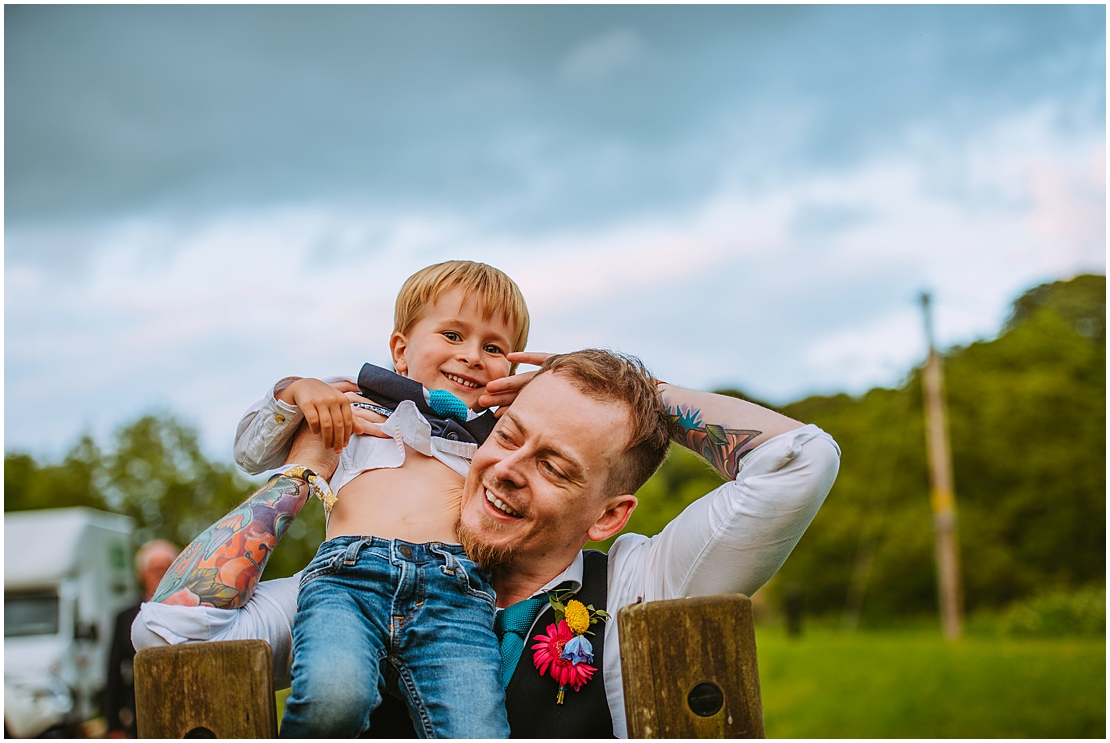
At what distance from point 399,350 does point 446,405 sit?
1.52ft

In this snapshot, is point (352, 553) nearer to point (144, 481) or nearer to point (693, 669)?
point (693, 669)

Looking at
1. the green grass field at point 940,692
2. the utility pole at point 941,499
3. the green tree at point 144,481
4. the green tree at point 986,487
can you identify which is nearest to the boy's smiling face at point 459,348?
the green grass field at point 940,692

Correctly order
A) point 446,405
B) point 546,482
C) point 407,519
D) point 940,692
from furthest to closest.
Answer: point 940,692 < point 446,405 < point 407,519 < point 546,482

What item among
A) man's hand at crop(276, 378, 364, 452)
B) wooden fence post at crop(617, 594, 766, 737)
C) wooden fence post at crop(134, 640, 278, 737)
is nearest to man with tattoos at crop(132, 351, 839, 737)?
man's hand at crop(276, 378, 364, 452)

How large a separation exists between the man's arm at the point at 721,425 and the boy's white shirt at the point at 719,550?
45 millimetres

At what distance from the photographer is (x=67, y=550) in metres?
14.7

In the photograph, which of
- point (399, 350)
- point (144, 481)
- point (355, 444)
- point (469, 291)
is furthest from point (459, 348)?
point (144, 481)

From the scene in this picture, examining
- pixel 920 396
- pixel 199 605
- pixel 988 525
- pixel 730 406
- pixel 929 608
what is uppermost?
pixel 920 396

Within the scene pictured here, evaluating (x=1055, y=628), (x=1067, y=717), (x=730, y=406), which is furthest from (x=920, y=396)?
(x=730, y=406)

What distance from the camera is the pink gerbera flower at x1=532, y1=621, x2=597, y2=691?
1950mm

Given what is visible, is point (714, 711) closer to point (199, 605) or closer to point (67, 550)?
point (199, 605)

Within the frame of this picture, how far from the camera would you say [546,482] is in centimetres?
204

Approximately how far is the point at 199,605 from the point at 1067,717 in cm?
1396

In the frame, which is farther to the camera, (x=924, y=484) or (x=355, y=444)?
(x=924, y=484)
